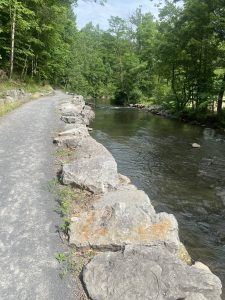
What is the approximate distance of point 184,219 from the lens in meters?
8.00

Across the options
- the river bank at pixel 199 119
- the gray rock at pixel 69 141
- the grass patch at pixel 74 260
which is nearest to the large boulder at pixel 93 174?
the grass patch at pixel 74 260

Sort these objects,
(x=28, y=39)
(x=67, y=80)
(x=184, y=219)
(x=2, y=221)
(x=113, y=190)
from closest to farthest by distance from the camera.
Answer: (x=2, y=221) → (x=113, y=190) → (x=184, y=219) → (x=28, y=39) → (x=67, y=80)

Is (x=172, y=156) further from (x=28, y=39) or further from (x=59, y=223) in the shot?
(x=28, y=39)

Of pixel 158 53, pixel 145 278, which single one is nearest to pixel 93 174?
pixel 145 278

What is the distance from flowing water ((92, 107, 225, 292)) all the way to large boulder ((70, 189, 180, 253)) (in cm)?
147

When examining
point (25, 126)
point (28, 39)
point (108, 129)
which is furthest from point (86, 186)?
point (28, 39)

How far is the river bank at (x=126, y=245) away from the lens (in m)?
4.12

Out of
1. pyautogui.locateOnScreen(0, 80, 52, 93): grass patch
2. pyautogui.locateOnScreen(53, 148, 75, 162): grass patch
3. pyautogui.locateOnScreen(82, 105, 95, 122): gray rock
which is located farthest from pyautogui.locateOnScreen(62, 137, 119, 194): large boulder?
pyautogui.locateOnScreen(0, 80, 52, 93): grass patch

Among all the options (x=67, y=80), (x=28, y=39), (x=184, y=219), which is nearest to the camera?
(x=184, y=219)

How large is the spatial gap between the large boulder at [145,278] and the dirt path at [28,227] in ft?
1.36

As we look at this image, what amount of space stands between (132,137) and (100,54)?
5267cm

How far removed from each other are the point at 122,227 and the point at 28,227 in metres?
1.61

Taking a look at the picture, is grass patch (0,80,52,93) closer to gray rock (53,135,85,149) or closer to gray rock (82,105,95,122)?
gray rock (82,105,95,122)

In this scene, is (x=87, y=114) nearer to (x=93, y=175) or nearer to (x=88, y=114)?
(x=88, y=114)
